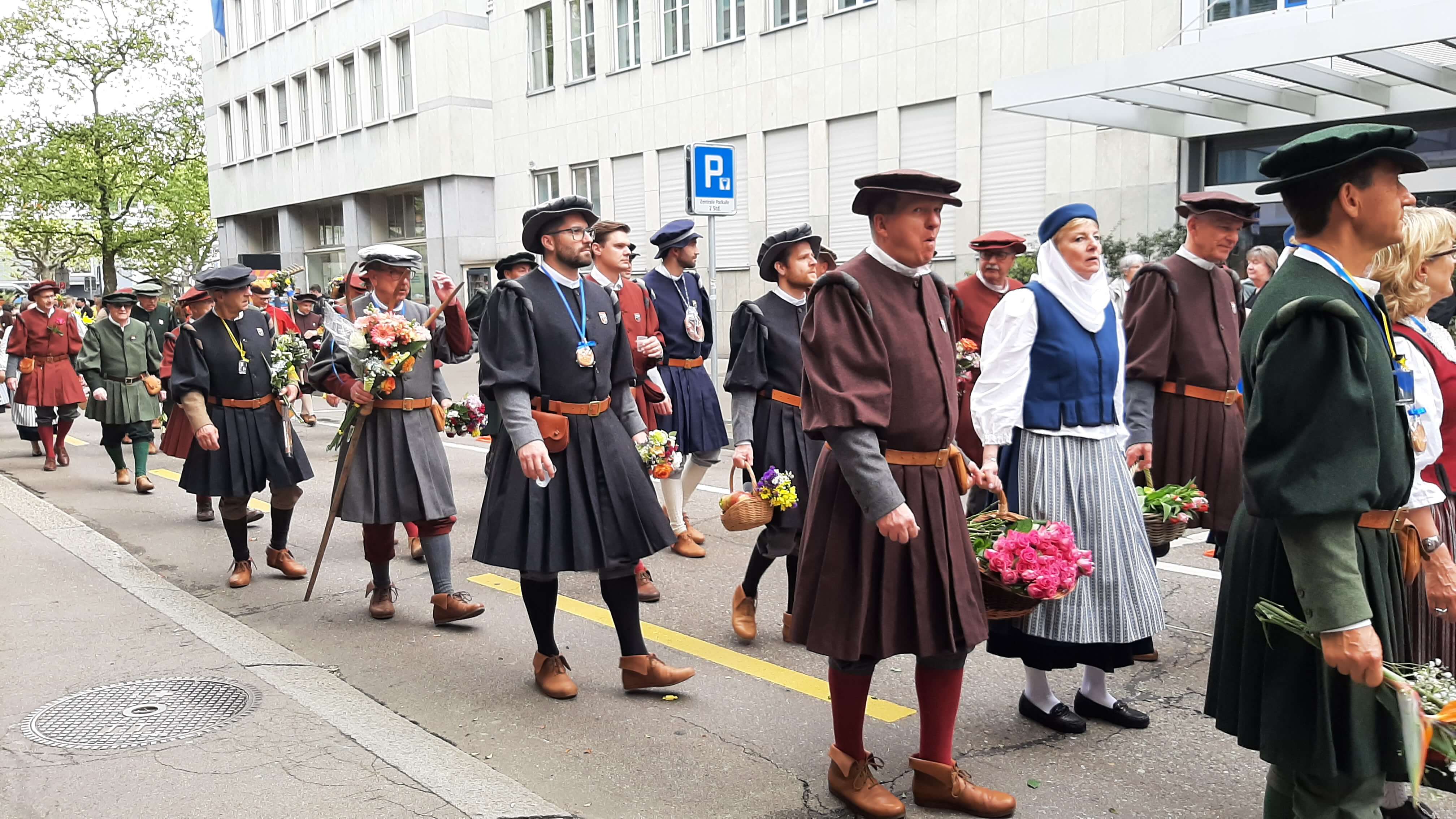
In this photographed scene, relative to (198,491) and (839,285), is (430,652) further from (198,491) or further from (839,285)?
(839,285)

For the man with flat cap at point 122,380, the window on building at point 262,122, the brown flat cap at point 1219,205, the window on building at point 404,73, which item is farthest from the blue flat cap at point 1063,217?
the window on building at point 262,122

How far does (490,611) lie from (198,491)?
2249mm

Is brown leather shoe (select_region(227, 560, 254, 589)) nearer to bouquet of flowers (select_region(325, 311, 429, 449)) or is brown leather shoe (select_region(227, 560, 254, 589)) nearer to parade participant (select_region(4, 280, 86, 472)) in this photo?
bouquet of flowers (select_region(325, 311, 429, 449))

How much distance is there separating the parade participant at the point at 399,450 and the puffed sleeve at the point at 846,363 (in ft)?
9.23

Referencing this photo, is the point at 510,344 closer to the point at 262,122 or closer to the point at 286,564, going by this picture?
the point at 286,564

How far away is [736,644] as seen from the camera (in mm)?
5391

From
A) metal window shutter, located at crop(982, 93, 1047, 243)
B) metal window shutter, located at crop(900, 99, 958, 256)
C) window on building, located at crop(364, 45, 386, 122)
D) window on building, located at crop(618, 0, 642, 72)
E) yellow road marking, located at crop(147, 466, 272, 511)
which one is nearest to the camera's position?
yellow road marking, located at crop(147, 466, 272, 511)

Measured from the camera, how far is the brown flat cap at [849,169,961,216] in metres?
3.37

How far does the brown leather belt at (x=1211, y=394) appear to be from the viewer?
5070 mm

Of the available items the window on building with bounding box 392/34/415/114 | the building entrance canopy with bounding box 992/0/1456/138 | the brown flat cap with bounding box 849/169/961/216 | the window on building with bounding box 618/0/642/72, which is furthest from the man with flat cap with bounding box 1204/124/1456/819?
the window on building with bounding box 392/34/415/114

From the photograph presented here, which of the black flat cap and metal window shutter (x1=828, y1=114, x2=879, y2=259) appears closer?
the black flat cap

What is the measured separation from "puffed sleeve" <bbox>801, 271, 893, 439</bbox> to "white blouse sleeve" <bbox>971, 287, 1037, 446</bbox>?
849mm

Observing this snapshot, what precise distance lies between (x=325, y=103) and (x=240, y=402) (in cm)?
3133

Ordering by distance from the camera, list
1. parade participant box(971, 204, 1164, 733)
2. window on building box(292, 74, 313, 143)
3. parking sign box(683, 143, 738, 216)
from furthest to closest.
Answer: window on building box(292, 74, 313, 143) < parking sign box(683, 143, 738, 216) < parade participant box(971, 204, 1164, 733)
